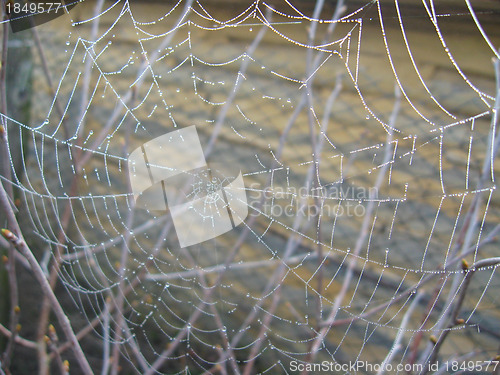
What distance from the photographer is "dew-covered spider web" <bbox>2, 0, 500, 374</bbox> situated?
785mm

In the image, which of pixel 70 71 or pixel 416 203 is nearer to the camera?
pixel 416 203

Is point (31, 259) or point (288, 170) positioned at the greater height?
point (31, 259)

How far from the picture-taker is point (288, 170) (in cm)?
105

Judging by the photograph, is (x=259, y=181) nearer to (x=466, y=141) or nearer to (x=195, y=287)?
(x=195, y=287)

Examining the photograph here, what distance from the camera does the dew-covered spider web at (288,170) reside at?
2.58 ft

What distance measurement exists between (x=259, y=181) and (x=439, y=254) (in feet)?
1.45

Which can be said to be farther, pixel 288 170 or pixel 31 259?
pixel 288 170

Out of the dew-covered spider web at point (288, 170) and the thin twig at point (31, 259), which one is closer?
the thin twig at point (31, 259)

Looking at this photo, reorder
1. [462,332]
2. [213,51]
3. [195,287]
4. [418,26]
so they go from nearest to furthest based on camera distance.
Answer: [418,26]
[462,332]
[213,51]
[195,287]

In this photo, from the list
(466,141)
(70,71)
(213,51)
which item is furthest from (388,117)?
(70,71)

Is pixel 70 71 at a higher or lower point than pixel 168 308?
higher

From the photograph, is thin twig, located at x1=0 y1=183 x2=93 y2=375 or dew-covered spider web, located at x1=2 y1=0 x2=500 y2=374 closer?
thin twig, located at x1=0 y1=183 x2=93 y2=375

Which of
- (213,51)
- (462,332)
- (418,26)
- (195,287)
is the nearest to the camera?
(418,26)

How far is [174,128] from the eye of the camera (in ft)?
3.74
